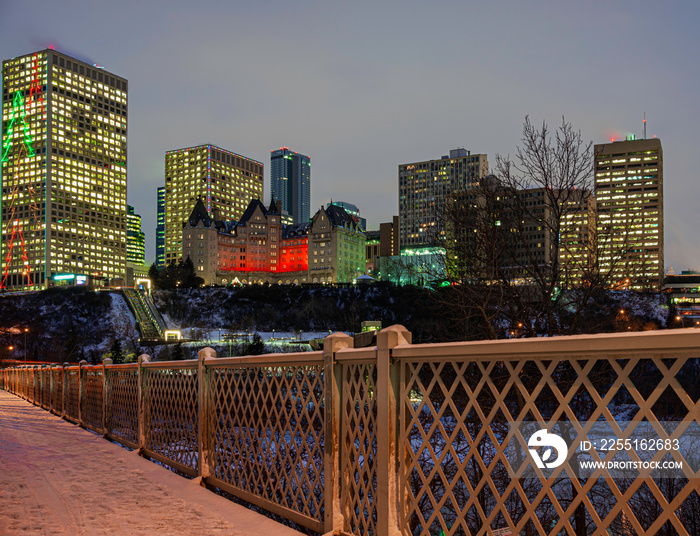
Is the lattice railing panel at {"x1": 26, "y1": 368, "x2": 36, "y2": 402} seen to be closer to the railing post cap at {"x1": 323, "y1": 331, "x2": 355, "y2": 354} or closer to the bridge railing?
the bridge railing

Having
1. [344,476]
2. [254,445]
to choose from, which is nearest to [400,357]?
[344,476]

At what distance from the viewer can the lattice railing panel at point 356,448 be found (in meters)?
3.94

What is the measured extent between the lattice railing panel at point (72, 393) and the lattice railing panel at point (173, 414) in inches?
224

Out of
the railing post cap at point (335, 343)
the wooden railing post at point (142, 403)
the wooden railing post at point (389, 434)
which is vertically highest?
the railing post cap at point (335, 343)

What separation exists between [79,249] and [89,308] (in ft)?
217

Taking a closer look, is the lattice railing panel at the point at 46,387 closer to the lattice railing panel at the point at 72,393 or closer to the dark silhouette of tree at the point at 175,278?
the lattice railing panel at the point at 72,393

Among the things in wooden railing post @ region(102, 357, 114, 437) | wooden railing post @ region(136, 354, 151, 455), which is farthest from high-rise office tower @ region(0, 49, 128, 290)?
wooden railing post @ region(136, 354, 151, 455)

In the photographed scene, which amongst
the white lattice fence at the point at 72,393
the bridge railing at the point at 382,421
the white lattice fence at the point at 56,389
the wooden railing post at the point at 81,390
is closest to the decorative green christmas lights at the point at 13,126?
the white lattice fence at the point at 56,389

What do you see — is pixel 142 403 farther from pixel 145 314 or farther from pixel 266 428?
pixel 145 314

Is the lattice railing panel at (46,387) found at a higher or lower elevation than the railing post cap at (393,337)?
lower

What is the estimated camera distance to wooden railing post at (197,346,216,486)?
6.44m

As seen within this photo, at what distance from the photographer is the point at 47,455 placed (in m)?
8.62

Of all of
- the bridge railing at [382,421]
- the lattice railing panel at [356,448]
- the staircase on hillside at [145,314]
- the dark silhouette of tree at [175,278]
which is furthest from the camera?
the dark silhouette of tree at [175,278]

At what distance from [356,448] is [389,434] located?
595 mm
